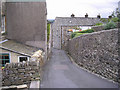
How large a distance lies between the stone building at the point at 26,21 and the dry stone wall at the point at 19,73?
842cm

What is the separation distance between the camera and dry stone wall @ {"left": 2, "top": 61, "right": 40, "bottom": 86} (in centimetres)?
673

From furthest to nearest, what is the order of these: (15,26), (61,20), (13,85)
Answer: (61,20) < (15,26) < (13,85)

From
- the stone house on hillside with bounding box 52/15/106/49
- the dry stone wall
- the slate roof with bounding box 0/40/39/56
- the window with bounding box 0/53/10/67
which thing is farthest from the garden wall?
the stone house on hillside with bounding box 52/15/106/49

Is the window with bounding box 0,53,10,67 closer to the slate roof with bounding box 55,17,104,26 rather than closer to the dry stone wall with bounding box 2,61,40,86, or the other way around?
the dry stone wall with bounding box 2,61,40,86

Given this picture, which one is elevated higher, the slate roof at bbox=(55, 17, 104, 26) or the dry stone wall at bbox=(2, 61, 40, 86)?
the slate roof at bbox=(55, 17, 104, 26)

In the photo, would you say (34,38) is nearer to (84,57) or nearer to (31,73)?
(84,57)

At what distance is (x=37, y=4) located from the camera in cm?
1540

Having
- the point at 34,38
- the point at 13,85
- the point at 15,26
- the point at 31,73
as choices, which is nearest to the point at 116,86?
the point at 31,73

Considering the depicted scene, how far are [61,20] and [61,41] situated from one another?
521cm

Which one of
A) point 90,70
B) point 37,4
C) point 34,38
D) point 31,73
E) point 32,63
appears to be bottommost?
point 90,70

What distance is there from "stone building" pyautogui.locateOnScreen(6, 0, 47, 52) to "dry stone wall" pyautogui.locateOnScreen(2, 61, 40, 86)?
8.42 meters

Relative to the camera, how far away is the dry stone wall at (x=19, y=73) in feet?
22.1

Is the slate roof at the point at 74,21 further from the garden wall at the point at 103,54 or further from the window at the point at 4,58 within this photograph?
the window at the point at 4,58

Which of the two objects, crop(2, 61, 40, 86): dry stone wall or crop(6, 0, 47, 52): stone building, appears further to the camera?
crop(6, 0, 47, 52): stone building
